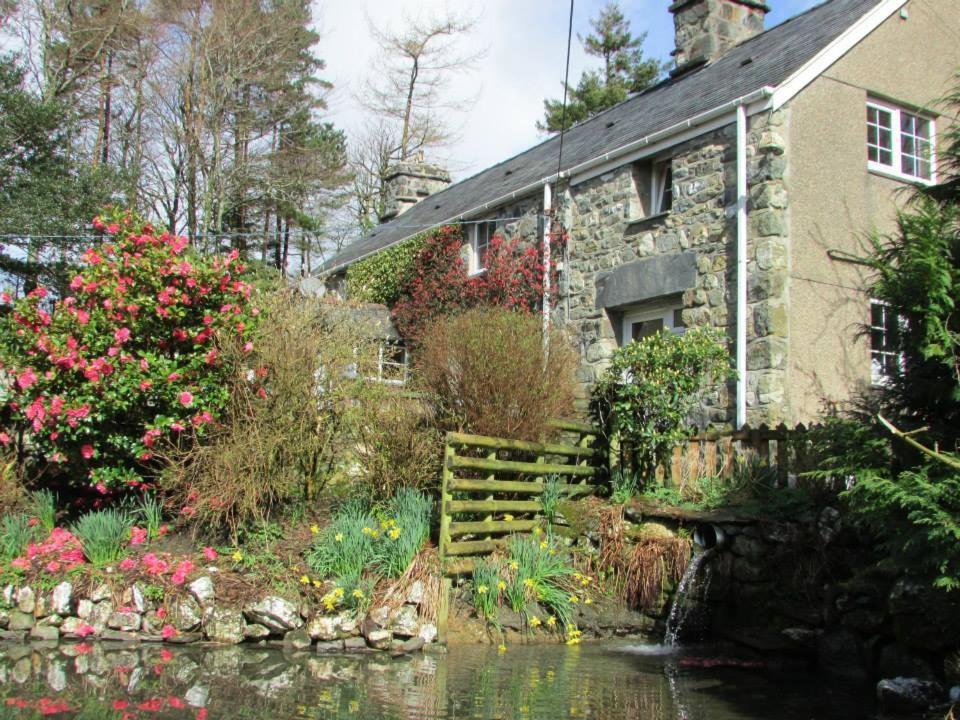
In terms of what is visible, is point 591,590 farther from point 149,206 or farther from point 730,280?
point 149,206

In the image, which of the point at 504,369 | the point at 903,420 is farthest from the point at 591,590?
the point at 903,420

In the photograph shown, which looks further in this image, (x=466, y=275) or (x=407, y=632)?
(x=466, y=275)

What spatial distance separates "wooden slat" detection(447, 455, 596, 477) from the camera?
8.24 m

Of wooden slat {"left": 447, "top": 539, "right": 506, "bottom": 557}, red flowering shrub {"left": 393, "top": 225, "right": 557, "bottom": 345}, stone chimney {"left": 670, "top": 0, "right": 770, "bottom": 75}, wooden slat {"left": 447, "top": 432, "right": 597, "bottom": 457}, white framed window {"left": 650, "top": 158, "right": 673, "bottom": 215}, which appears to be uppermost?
stone chimney {"left": 670, "top": 0, "right": 770, "bottom": 75}

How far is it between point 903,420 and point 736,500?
311cm

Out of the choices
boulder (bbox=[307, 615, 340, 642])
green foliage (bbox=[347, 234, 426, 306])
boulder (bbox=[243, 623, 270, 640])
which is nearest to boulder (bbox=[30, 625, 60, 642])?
boulder (bbox=[243, 623, 270, 640])

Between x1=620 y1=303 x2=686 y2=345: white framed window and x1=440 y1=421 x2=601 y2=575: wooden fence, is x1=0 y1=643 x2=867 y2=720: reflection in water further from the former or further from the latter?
x1=620 y1=303 x2=686 y2=345: white framed window

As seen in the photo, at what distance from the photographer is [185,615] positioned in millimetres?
7598

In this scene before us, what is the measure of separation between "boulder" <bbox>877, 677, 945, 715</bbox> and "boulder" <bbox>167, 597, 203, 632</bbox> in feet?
17.7

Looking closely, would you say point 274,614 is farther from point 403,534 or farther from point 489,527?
point 489,527

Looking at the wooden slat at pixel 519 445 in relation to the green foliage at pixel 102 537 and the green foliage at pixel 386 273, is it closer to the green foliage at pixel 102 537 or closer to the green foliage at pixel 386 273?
the green foliage at pixel 102 537

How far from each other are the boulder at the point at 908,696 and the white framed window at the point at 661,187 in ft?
27.2

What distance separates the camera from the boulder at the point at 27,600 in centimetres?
776

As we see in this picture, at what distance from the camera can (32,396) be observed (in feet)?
29.5
